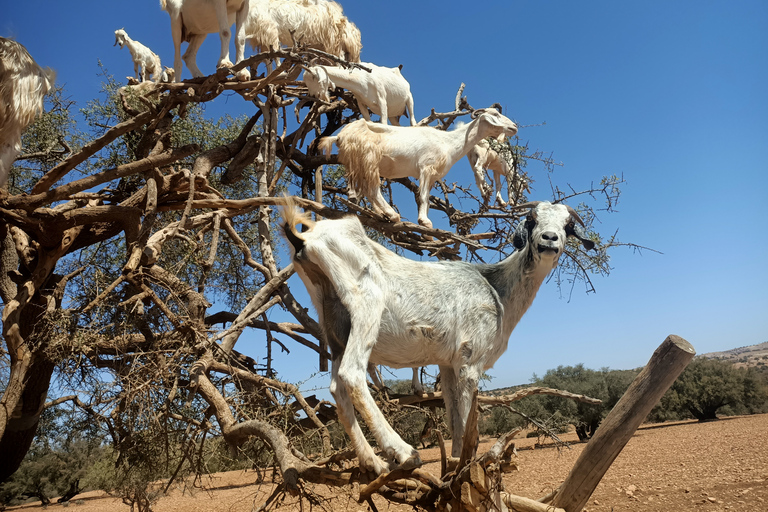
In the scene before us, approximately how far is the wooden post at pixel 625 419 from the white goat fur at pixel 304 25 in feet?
22.6

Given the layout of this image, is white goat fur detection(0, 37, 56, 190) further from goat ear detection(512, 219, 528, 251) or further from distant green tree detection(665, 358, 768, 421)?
distant green tree detection(665, 358, 768, 421)

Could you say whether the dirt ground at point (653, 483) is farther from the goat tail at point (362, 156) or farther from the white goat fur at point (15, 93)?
the white goat fur at point (15, 93)

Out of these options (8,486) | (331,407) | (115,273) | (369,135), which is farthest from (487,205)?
(8,486)

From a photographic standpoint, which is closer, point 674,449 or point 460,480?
point 460,480

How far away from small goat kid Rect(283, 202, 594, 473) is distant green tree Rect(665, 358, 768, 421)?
19.2 m

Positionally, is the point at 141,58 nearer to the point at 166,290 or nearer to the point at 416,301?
the point at 166,290

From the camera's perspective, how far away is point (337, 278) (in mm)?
3463

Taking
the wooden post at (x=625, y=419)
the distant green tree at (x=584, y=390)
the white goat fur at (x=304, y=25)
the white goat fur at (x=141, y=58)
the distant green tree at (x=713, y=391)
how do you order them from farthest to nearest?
1. the distant green tree at (x=713, y=391)
2. the distant green tree at (x=584, y=390)
3. the white goat fur at (x=141, y=58)
4. the white goat fur at (x=304, y=25)
5. the wooden post at (x=625, y=419)

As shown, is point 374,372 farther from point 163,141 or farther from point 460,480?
point 163,141

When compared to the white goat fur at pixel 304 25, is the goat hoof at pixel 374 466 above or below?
below

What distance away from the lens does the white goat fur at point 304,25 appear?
27.3 feet

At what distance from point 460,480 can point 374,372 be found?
125 inches

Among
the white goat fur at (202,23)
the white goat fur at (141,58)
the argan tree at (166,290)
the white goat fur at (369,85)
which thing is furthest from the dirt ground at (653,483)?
the white goat fur at (141,58)

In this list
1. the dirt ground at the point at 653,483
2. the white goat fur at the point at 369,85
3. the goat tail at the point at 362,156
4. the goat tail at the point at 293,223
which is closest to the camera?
the goat tail at the point at 293,223
